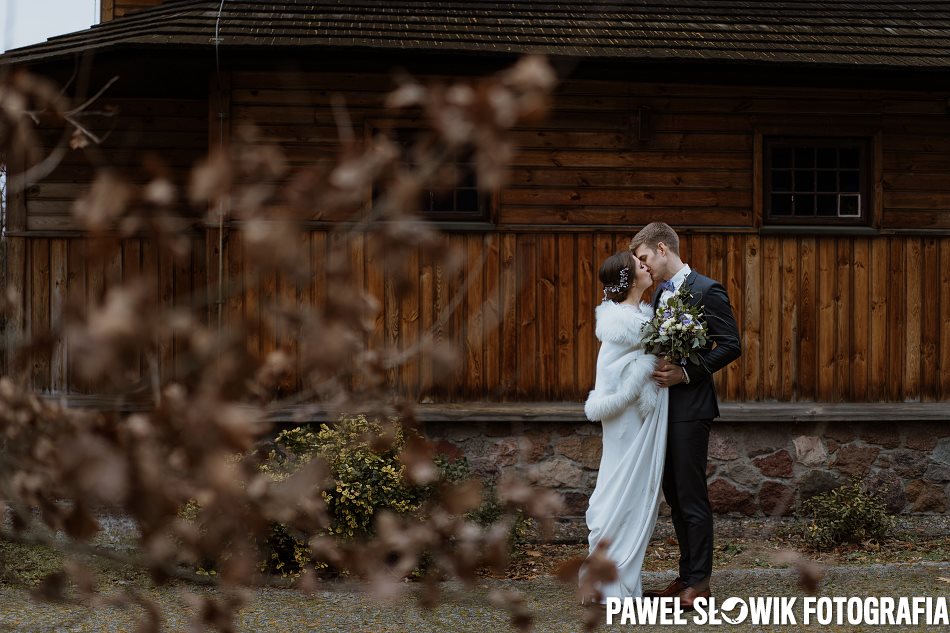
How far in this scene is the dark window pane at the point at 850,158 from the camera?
816 cm

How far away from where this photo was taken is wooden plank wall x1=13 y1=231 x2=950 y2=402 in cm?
772

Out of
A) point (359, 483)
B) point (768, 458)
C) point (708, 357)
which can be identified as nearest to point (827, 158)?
point (768, 458)

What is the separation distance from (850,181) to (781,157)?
2.05ft

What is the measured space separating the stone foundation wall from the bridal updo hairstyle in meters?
2.40

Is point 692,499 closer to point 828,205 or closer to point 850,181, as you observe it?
point 828,205

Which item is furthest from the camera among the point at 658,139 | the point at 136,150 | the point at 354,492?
the point at 136,150

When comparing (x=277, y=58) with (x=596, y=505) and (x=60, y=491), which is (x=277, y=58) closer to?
(x=596, y=505)

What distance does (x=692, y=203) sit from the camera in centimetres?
793

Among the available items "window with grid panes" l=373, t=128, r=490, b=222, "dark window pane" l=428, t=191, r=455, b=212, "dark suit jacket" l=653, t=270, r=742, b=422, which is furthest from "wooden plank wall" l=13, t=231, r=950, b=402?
"dark suit jacket" l=653, t=270, r=742, b=422

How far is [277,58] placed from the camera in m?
7.57

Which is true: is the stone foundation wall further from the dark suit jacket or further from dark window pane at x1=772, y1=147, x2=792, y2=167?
the dark suit jacket

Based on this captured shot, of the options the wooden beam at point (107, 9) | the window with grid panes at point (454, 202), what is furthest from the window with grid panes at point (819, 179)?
the wooden beam at point (107, 9)

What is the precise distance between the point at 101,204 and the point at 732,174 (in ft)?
23.1

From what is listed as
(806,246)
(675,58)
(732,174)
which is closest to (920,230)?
(806,246)
